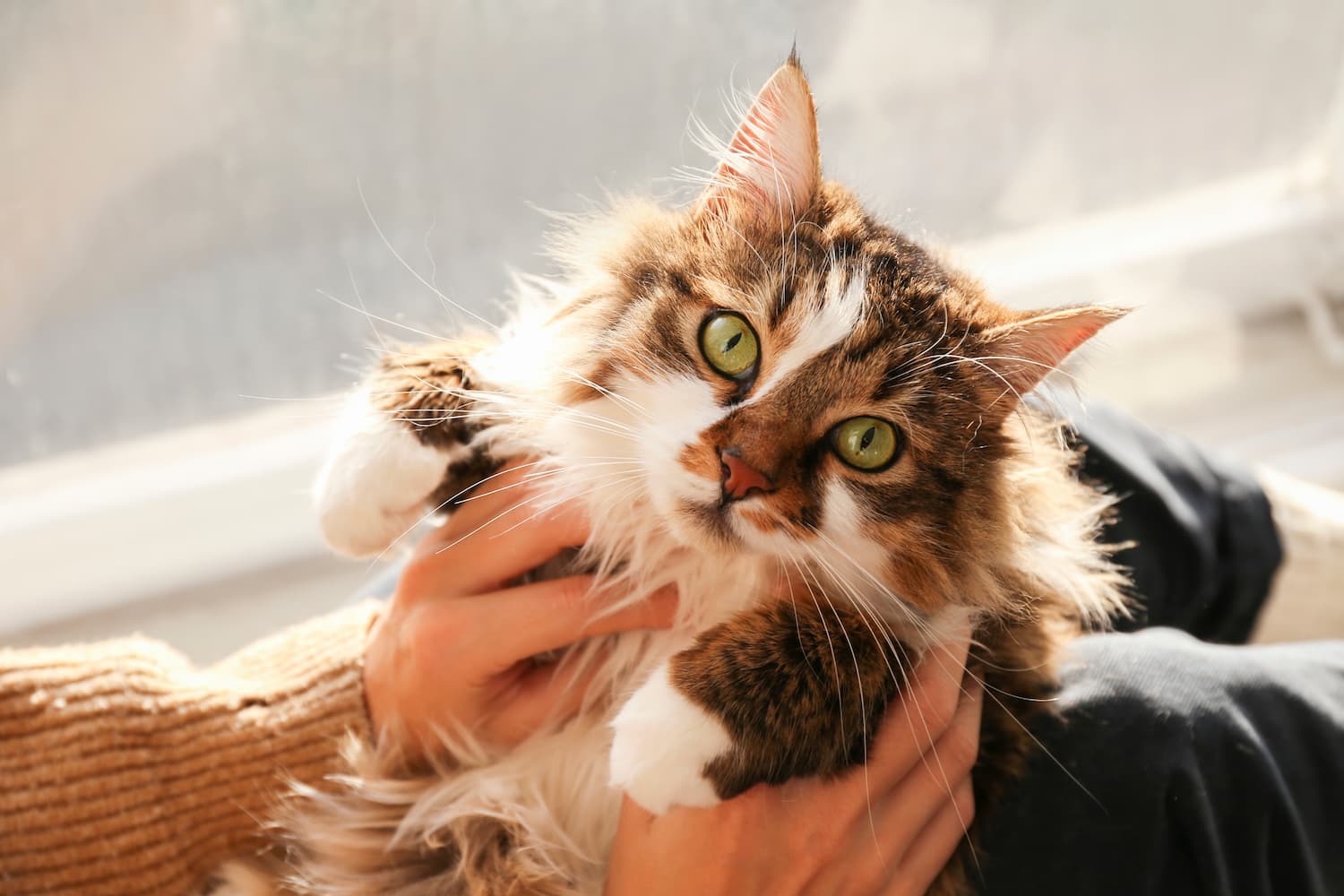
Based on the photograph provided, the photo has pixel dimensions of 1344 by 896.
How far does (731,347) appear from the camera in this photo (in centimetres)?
101

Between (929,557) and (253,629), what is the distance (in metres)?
1.30

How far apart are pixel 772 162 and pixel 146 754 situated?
36.9 inches

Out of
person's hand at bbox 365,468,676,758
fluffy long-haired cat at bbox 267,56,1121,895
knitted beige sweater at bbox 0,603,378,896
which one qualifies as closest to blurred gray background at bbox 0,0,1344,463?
fluffy long-haired cat at bbox 267,56,1121,895

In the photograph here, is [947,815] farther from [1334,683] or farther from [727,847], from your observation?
[1334,683]

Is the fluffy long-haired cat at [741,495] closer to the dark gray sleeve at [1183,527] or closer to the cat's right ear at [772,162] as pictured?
the cat's right ear at [772,162]

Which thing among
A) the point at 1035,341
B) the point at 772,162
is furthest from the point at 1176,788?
the point at 772,162

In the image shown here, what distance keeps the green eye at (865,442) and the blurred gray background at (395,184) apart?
382 millimetres

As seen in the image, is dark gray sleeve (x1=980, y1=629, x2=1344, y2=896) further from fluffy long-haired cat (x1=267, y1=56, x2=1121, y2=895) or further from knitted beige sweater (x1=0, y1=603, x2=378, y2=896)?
knitted beige sweater (x1=0, y1=603, x2=378, y2=896)

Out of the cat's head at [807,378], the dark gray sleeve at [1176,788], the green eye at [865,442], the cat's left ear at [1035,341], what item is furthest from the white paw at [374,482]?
the dark gray sleeve at [1176,788]

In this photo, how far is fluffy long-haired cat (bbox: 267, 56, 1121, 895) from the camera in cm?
94

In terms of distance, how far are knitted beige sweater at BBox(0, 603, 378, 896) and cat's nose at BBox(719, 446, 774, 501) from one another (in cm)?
55

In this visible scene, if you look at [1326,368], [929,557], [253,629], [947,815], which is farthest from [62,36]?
[1326,368]

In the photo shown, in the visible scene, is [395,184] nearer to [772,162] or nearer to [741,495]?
[772,162]

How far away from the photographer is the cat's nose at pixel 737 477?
93cm
